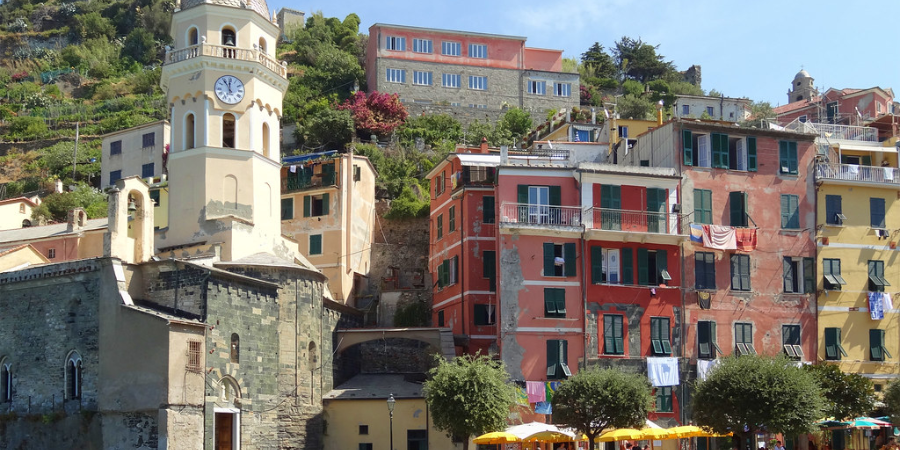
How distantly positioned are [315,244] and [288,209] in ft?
8.11

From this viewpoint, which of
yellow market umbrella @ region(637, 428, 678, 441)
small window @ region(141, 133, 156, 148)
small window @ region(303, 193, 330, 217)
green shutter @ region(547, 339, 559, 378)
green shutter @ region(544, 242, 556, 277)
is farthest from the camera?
small window @ region(141, 133, 156, 148)

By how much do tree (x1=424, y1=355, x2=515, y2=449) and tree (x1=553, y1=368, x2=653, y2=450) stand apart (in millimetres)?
2163

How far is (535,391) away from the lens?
1662 inches

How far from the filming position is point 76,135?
81.5m

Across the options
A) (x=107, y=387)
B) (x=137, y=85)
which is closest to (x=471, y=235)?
(x=107, y=387)

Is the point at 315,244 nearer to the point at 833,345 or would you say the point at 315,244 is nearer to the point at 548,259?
the point at 548,259

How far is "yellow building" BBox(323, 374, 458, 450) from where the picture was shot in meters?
43.2

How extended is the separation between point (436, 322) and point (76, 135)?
1667 inches

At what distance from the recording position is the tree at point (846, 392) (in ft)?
138

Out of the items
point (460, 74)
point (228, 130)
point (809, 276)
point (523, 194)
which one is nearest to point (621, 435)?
point (523, 194)

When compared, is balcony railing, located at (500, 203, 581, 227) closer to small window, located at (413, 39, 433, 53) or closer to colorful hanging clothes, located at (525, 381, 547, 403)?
colorful hanging clothes, located at (525, 381, 547, 403)

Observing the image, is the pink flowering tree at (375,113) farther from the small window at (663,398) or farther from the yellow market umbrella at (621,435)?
the yellow market umbrella at (621,435)

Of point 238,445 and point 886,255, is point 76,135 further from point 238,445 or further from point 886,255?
point 886,255

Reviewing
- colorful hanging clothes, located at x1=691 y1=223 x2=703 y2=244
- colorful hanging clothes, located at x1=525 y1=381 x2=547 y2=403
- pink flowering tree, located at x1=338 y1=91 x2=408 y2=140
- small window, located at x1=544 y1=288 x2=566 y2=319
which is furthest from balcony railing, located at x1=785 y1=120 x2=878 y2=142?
pink flowering tree, located at x1=338 y1=91 x2=408 y2=140
